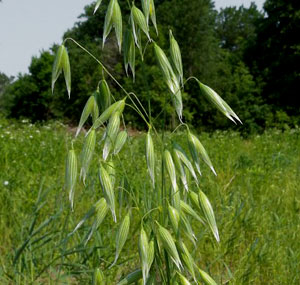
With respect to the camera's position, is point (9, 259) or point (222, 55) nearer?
point (9, 259)

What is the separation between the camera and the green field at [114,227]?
70.9 inches

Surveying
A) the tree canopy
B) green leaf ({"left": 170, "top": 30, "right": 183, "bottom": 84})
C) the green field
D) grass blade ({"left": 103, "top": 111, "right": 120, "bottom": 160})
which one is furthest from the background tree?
grass blade ({"left": 103, "top": 111, "right": 120, "bottom": 160})

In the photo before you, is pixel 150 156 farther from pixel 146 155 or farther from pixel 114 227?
pixel 114 227

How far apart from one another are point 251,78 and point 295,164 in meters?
16.5

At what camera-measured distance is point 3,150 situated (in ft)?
14.6

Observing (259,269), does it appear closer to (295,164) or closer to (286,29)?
(295,164)

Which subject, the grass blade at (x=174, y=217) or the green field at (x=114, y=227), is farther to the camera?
the green field at (x=114, y=227)

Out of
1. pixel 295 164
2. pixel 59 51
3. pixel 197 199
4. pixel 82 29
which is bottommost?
pixel 295 164

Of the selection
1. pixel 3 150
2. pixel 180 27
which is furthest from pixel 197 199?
pixel 180 27

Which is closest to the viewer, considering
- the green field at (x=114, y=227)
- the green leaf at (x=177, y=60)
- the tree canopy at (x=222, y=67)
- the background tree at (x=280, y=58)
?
the green leaf at (x=177, y=60)

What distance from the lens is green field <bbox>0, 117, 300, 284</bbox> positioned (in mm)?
1800

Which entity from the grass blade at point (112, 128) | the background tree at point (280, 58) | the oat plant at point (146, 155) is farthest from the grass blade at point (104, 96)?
the background tree at point (280, 58)

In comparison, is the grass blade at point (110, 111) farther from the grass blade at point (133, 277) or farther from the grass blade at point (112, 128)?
the grass blade at point (133, 277)

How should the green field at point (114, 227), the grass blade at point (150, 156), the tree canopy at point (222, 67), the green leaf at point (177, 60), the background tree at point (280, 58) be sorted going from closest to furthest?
1. the grass blade at point (150, 156)
2. the green leaf at point (177, 60)
3. the green field at point (114, 227)
4. the tree canopy at point (222, 67)
5. the background tree at point (280, 58)
